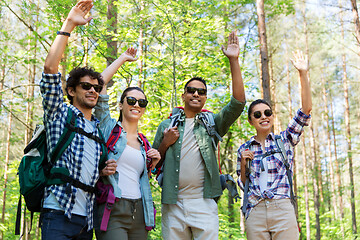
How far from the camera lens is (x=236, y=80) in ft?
11.0

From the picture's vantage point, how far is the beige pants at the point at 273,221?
131 inches

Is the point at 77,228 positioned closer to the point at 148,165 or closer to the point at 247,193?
the point at 148,165

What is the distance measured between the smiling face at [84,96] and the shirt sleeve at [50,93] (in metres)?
0.41

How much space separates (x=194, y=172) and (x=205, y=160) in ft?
0.57

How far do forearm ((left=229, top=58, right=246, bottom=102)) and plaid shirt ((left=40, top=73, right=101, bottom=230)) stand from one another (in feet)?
5.44

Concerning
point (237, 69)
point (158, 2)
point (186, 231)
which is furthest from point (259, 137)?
point (158, 2)

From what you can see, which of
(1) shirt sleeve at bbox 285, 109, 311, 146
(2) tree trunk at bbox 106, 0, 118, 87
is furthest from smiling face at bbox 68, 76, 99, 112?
(2) tree trunk at bbox 106, 0, 118, 87

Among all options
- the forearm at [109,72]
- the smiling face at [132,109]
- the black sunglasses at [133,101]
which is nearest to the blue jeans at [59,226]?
the smiling face at [132,109]

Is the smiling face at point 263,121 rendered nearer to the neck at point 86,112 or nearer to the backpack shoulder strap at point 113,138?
the backpack shoulder strap at point 113,138

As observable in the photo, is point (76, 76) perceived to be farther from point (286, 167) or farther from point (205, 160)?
point (286, 167)

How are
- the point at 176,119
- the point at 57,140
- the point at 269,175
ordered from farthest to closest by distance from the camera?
the point at 176,119 → the point at 269,175 → the point at 57,140

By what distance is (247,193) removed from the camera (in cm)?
357

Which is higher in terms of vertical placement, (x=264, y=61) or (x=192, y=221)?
(x=264, y=61)

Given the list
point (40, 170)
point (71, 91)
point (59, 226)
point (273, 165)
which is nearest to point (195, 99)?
point (273, 165)
